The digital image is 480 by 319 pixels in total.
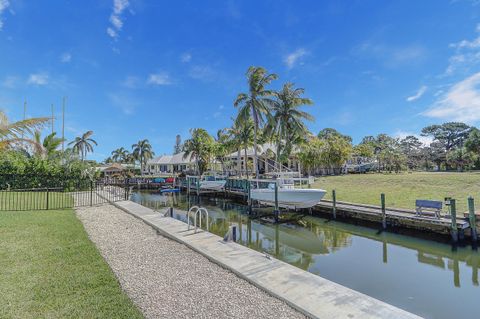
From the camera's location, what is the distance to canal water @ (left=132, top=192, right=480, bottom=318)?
675 centimetres

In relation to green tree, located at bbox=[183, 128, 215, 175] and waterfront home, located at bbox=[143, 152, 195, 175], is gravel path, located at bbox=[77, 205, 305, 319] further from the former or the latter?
waterfront home, located at bbox=[143, 152, 195, 175]

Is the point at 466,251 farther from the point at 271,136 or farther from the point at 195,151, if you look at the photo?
the point at 195,151

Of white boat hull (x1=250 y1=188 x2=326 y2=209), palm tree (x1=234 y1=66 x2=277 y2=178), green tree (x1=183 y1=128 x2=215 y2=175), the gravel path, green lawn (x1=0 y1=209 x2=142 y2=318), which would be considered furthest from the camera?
green tree (x1=183 y1=128 x2=215 y2=175)

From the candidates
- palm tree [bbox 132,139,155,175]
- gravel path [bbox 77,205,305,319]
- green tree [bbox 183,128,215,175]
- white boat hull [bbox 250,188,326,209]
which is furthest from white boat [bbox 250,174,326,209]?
palm tree [bbox 132,139,155,175]

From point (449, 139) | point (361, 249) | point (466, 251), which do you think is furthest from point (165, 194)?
point (449, 139)

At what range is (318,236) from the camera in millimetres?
13625

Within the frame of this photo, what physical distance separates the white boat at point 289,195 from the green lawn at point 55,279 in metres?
11.5

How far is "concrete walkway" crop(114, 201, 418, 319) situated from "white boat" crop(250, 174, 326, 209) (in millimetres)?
8752

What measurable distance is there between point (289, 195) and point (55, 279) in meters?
13.3

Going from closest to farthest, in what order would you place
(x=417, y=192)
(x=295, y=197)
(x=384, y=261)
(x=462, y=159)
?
(x=384, y=261)
(x=295, y=197)
(x=417, y=192)
(x=462, y=159)

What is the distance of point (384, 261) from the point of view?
969 cm

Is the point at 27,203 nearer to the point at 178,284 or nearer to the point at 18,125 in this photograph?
the point at 18,125

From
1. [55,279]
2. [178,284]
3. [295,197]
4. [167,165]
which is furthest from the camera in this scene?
[167,165]

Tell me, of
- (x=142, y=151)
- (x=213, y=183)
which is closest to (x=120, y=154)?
(x=142, y=151)
